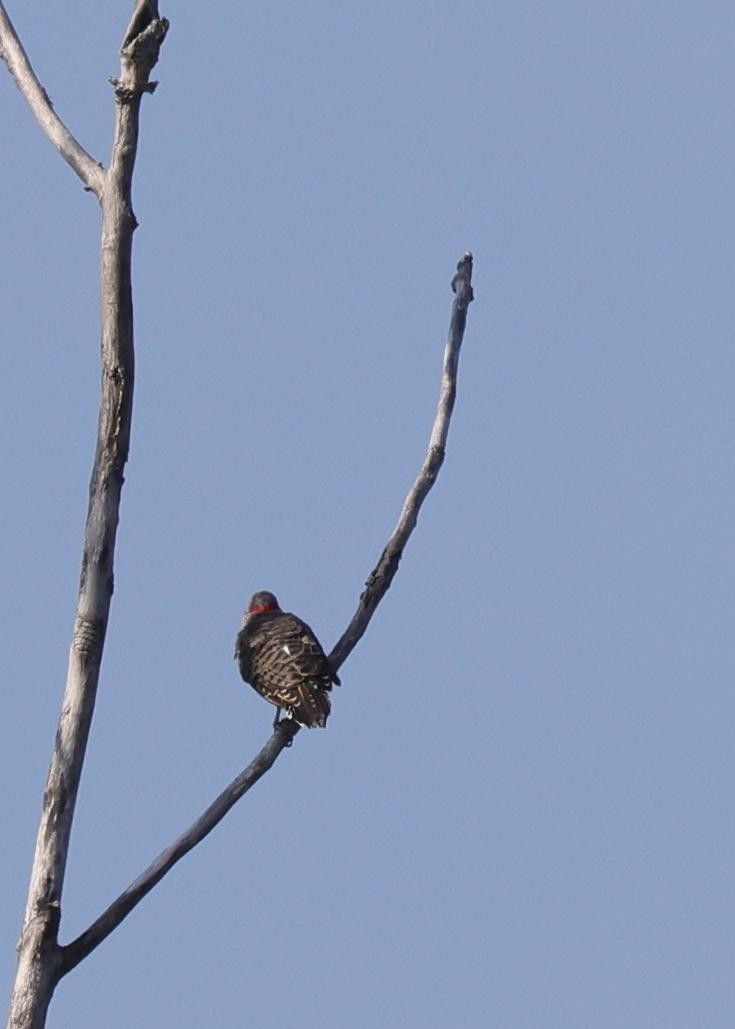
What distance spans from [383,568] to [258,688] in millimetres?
2553

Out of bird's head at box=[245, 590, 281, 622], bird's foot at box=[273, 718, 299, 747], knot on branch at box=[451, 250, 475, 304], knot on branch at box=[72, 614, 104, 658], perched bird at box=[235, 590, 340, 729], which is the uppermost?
bird's head at box=[245, 590, 281, 622]

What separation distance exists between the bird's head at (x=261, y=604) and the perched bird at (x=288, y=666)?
2.25ft

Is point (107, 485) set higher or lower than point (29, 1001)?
higher

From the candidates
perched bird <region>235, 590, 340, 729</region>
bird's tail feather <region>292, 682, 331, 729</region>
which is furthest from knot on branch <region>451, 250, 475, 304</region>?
bird's tail feather <region>292, 682, 331, 729</region>

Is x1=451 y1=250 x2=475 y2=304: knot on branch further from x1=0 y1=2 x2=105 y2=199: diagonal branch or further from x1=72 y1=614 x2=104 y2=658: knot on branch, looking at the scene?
x1=72 y1=614 x2=104 y2=658: knot on branch

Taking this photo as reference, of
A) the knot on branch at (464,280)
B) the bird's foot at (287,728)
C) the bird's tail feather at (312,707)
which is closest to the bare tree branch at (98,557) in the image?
the bird's foot at (287,728)

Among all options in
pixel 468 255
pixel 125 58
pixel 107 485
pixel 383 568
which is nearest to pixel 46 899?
pixel 107 485

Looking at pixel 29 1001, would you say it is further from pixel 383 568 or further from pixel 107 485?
pixel 383 568

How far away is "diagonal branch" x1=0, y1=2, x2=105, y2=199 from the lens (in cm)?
749

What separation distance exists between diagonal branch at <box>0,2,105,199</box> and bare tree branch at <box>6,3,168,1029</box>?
0.03 metres

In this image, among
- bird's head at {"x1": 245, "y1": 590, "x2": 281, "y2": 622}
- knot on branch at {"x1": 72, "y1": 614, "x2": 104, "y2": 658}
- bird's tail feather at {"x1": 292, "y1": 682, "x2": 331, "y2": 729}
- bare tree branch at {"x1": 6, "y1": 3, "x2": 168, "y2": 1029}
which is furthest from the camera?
bird's head at {"x1": 245, "y1": 590, "x2": 281, "y2": 622}

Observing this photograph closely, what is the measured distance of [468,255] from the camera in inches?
360

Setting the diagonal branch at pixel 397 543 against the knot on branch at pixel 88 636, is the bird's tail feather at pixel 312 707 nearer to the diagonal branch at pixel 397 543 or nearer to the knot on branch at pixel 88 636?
the diagonal branch at pixel 397 543

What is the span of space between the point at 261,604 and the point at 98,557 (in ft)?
20.9
